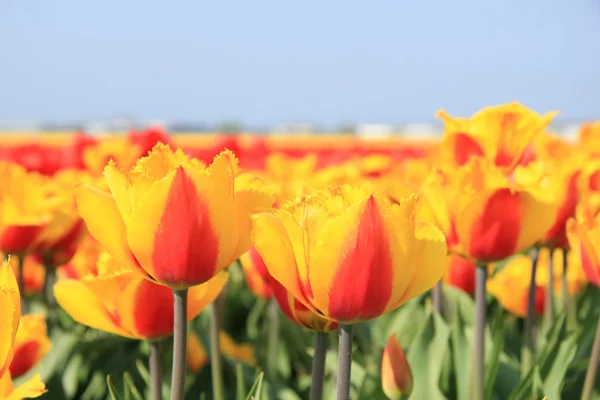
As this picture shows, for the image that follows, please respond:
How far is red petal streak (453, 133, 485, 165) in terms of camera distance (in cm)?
158

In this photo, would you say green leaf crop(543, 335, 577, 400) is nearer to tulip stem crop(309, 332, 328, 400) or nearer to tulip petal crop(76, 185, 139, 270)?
tulip stem crop(309, 332, 328, 400)

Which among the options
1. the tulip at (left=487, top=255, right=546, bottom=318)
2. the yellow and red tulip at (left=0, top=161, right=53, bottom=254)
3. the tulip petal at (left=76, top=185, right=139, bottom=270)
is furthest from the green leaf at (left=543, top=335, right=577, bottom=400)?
the yellow and red tulip at (left=0, top=161, right=53, bottom=254)

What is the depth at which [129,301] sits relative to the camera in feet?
3.82

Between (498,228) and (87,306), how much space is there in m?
0.71

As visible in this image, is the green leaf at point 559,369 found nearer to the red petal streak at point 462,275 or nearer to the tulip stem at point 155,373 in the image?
the red petal streak at point 462,275

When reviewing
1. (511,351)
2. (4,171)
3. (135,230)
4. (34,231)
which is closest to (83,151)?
(4,171)

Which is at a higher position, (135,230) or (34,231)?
(135,230)

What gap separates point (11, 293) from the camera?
2.67ft

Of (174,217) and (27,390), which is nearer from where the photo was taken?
(27,390)

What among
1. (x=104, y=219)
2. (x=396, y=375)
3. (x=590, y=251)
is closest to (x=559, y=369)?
(x=590, y=251)

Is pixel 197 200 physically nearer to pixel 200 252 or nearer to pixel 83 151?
pixel 200 252

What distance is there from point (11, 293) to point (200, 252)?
0.24m

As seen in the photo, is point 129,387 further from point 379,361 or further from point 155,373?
point 379,361

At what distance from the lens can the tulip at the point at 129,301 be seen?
1.17 metres
